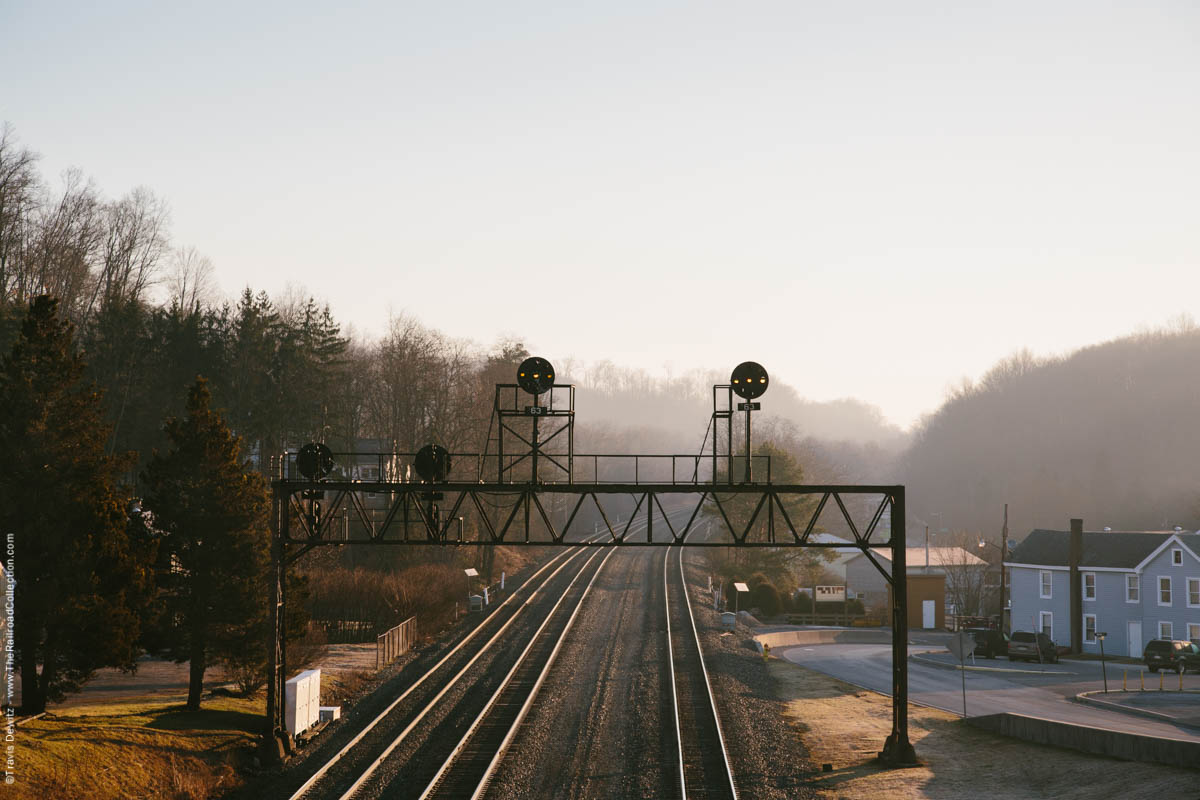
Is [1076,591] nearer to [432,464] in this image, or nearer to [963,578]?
[963,578]

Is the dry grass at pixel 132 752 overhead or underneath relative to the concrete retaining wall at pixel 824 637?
overhead

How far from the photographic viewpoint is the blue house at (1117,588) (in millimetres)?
54812

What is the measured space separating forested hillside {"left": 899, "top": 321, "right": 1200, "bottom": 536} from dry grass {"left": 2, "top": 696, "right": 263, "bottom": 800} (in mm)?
131350

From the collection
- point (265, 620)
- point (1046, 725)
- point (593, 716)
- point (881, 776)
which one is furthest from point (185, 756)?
point (1046, 725)

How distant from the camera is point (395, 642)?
41531 millimetres

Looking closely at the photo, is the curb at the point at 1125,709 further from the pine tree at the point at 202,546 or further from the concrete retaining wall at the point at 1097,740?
the pine tree at the point at 202,546

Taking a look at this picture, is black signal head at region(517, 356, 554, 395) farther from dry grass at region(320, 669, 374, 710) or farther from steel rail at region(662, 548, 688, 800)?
dry grass at region(320, 669, 374, 710)

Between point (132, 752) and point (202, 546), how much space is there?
7.02 m

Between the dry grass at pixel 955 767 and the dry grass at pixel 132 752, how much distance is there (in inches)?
611

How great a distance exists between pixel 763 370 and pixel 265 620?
17.2 m

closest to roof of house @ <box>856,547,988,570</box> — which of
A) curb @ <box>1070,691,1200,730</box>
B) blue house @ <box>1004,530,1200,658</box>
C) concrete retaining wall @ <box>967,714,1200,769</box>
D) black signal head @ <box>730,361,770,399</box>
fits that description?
blue house @ <box>1004,530,1200,658</box>

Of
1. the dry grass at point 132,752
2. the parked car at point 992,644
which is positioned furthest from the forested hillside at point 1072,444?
the dry grass at point 132,752

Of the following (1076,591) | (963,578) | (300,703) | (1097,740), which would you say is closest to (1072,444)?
(963,578)

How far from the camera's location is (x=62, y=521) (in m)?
25.1
